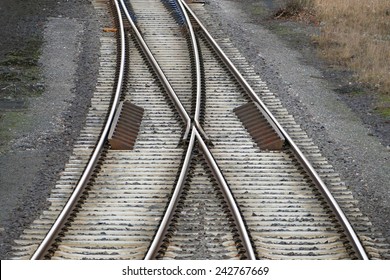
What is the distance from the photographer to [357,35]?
19203 millimetres

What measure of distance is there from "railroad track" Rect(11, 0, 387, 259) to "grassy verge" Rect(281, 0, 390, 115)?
8.30 ft

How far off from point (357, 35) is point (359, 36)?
0.09 meters

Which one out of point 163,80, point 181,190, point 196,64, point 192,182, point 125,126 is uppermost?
point 181,190

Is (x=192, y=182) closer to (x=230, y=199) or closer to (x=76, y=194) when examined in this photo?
(x=230, y=199)

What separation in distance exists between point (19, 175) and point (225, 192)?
3031 mm

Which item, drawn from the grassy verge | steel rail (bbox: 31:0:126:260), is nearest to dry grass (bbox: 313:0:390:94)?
the grassy verge

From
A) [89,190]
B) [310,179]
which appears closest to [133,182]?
[89,190]

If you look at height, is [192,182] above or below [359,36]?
above

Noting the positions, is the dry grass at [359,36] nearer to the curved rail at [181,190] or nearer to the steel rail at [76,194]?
the curved rail at [181,190]

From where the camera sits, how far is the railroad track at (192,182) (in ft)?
30.4

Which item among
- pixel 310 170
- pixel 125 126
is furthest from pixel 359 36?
pixel 310 170

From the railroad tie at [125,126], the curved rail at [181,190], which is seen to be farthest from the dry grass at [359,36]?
the railroad tie at [125,126]

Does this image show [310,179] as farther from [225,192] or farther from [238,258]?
[238,258]

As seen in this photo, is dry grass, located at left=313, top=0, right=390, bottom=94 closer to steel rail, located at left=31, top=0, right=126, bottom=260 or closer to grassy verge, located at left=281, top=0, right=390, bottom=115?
grassy verge, located at left=281, top=0, right=390, bottom=115
